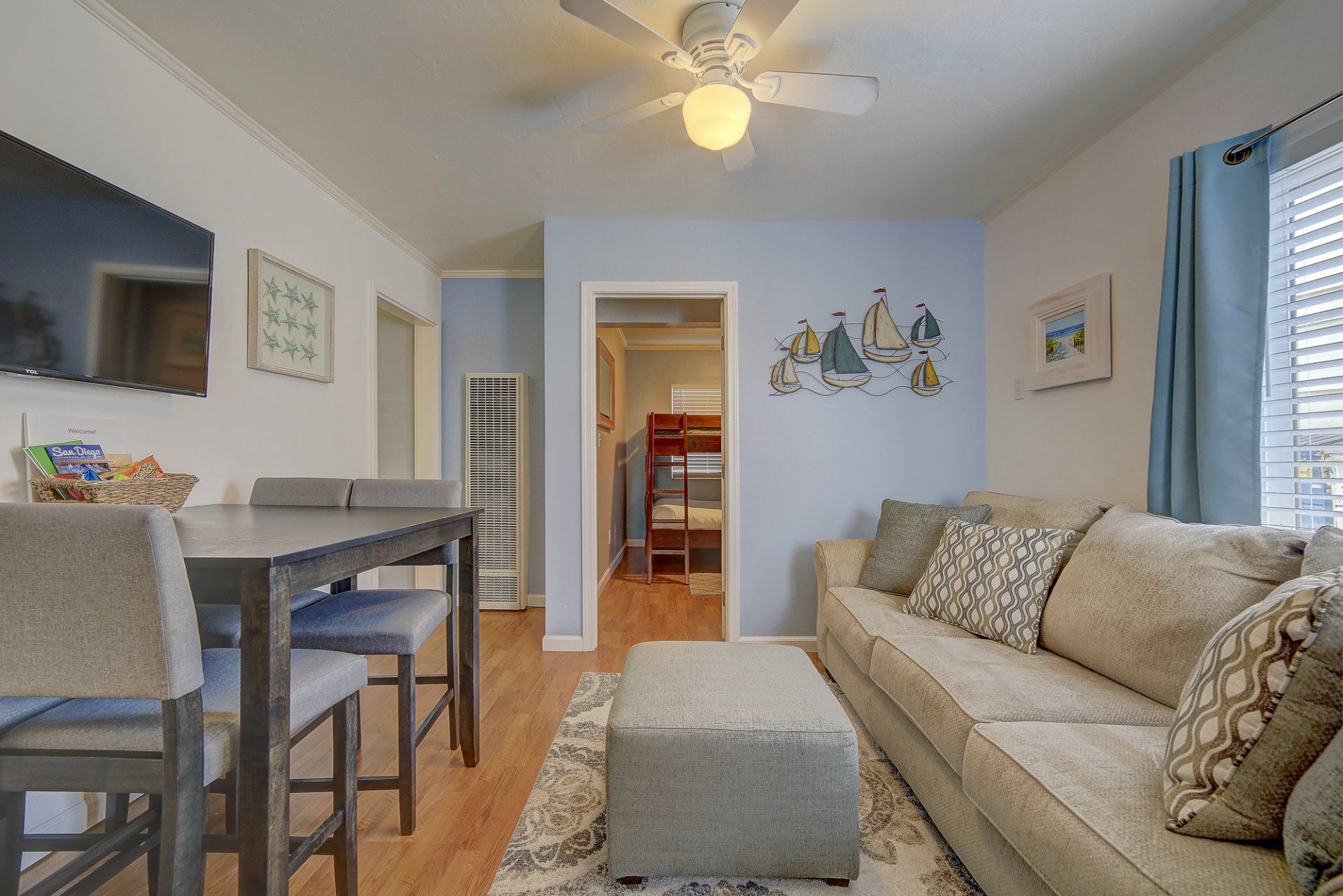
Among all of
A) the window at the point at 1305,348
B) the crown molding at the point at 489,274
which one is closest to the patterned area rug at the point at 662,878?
the window at the point at 1305,348

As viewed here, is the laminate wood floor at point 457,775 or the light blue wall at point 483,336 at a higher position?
the light blue wall at point 483,336

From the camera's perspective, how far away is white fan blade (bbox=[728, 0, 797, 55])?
1.37m

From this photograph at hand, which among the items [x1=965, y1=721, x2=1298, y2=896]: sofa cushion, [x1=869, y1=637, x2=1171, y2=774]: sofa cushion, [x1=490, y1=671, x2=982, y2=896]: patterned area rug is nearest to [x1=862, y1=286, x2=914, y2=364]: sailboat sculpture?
[x1=869, y1=637, x2=1171, y2=774]: sofa cushion

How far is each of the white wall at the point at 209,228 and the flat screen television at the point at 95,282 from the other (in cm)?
10

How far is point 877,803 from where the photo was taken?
1688 mm

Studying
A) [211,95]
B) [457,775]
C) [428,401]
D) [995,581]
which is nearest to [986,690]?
[995,581]

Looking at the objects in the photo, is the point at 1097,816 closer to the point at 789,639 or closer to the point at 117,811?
the point at 117,811

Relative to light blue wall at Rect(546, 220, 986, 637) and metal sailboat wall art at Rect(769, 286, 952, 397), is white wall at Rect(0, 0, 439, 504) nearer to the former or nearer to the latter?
light blue wall at Rect(546, 220, 986, 637)

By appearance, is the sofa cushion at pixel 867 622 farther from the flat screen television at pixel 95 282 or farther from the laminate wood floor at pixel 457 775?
the flat screen television at pixel 95 282

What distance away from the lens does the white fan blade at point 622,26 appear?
4.37ft

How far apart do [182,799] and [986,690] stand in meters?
1.67

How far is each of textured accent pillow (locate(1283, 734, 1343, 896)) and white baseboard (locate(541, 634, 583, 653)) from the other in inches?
108

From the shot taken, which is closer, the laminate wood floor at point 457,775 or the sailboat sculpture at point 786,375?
the laminate wood floor at point 457,775

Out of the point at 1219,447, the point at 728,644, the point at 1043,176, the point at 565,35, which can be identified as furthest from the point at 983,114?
the point at 728,644
